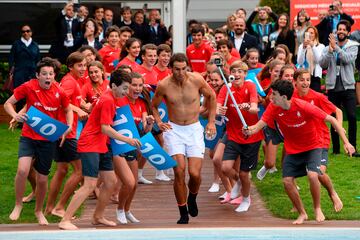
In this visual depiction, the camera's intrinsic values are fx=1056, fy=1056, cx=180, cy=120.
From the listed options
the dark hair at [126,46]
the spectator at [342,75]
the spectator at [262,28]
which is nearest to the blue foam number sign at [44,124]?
the dark hair at [126,46]

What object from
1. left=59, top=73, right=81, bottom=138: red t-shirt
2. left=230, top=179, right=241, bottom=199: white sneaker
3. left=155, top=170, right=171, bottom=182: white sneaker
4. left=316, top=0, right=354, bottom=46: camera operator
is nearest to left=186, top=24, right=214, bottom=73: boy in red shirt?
left=155, top=170, right=171, bottom=182: white sneaker

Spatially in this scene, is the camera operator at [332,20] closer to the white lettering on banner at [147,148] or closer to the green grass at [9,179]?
the green grass at [9,179]

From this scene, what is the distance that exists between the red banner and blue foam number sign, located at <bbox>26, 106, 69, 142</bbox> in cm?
1423

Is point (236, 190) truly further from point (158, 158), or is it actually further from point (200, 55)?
point (200, 55)

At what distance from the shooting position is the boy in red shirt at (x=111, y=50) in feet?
56.3

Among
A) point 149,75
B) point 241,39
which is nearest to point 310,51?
point 241,39

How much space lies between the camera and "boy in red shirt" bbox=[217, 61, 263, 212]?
13.1 meters

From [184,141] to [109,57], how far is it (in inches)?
211

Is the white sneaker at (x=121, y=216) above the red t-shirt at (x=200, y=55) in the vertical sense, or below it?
below

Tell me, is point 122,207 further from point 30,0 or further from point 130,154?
point 30,0

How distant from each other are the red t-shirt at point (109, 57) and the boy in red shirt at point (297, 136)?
18.1ft

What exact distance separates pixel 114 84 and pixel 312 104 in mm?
2339

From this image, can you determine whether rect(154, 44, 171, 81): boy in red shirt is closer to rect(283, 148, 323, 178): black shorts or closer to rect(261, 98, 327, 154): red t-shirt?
rect(261, 98, 327, 154): red t-shirt

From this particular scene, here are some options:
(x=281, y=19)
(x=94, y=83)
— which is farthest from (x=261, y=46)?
(x=94, y=83)
